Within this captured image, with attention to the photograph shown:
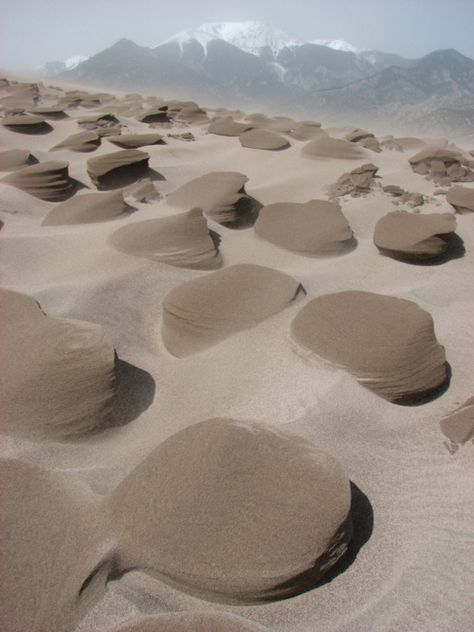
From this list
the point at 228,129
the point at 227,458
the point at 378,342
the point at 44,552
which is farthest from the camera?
the point at 228,129

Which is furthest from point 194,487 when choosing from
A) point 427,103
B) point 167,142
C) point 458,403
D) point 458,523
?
point 427,103

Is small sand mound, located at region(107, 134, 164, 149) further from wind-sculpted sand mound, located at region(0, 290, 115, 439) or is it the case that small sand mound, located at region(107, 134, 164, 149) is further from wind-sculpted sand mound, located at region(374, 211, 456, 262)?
wind-sculpted sand mound, located at region(0, 290, 115, 439)

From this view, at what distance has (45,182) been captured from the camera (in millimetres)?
2963

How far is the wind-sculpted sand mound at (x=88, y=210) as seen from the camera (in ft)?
8.56

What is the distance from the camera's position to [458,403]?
57.2 inches

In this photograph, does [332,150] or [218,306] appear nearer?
[218,306]

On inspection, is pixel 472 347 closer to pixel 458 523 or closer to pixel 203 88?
pixel 458 523

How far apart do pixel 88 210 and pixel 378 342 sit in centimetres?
190

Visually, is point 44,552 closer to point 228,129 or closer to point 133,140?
point 133,140

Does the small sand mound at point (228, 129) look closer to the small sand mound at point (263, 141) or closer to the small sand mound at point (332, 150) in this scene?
the small sand mound at point (263, 141)

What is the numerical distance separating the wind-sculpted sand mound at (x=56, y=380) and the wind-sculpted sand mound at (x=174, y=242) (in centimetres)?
79

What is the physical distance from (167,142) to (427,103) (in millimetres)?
8202

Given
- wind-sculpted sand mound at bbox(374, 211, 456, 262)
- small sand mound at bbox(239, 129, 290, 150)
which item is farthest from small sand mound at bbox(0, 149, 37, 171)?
wind-sculpted sand mound at bbox(374, 211, 456, 262)

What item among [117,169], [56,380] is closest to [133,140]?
[117,169]
